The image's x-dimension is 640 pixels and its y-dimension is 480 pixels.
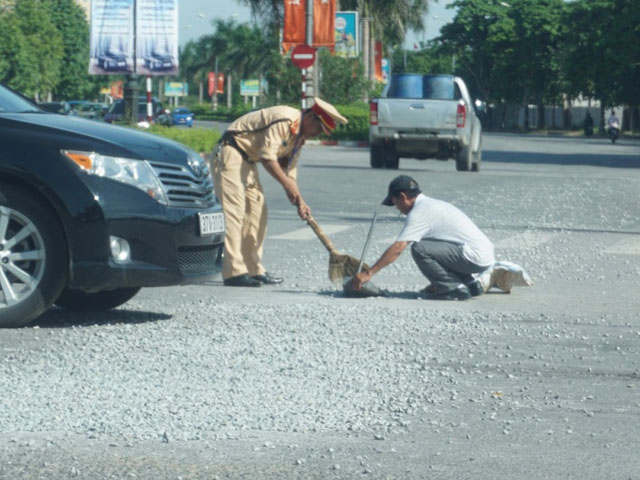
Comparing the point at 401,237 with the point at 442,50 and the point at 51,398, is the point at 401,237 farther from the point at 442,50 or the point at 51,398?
the point at 442,50

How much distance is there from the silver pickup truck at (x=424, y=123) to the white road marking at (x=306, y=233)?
13796 millimetres

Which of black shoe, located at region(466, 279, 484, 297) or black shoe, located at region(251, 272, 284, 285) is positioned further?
black shoe, located at region(251, 272, 284, 285)

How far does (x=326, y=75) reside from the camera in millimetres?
58031

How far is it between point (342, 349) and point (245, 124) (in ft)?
11.5

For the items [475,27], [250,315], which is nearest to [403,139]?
[250,315]

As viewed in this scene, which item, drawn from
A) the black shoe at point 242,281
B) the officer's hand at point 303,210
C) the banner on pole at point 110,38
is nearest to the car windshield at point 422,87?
the banner on pole at point 110,38

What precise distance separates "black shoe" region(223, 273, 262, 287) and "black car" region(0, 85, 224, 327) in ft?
7.52

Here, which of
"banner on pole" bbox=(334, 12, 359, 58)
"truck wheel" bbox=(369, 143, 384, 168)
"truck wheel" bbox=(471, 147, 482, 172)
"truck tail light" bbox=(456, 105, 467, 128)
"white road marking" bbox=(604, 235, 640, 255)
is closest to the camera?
"white road marking" bbox=(604, 235, 640, 255)

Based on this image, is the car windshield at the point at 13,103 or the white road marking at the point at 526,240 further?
the white road marking at the point at 526,240

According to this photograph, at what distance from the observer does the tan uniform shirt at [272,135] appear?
1045 cm

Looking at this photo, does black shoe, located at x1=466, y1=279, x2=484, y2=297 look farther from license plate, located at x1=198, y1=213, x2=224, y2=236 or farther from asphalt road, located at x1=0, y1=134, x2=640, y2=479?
license plate, located at x1=198, y1=213, x2=224, y2=236

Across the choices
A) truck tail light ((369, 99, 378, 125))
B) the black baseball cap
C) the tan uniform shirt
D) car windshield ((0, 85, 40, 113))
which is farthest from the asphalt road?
truck tail light ((369, 99, 378, 125))

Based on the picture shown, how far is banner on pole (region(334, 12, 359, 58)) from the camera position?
5753cm

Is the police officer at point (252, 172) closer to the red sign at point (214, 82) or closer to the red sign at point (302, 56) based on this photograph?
the red sign at point (302, 56)
